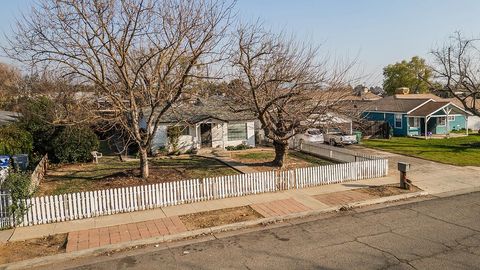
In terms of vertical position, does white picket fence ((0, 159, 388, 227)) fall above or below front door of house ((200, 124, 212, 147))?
below

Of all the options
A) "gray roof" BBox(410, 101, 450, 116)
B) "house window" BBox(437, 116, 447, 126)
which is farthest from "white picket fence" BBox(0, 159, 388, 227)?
"house window" BBox(437, 116, 447, 126)

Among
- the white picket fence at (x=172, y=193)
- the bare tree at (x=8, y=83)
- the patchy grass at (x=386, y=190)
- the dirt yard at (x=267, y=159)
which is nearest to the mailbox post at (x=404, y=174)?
the patchy grass at (x=386, y=190)

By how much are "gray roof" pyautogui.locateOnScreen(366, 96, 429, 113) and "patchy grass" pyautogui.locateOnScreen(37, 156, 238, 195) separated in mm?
22592

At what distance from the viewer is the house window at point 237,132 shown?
92.4 feet

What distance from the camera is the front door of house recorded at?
27.5 metres

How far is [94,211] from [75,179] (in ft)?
20.7

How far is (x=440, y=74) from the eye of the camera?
107ft

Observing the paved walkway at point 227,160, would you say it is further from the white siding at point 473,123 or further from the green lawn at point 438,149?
the white siding at point 473,123

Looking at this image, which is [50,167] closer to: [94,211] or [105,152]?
[105,152]

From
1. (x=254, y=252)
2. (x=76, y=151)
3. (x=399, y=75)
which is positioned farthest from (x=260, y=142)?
(x=399, y=75)

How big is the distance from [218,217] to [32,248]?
4897mm

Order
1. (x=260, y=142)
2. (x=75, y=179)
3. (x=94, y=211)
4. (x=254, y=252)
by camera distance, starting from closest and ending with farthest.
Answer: (x=254, y=252) < (x=94, y=211) < (x=75, y=179) < (x=260, y=142)

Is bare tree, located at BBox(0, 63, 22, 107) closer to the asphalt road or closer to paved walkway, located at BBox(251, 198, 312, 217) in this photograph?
paved walkway, located at BBox(251, 198, 312, 217)

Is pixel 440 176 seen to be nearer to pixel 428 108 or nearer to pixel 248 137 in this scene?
pixel 248 137
